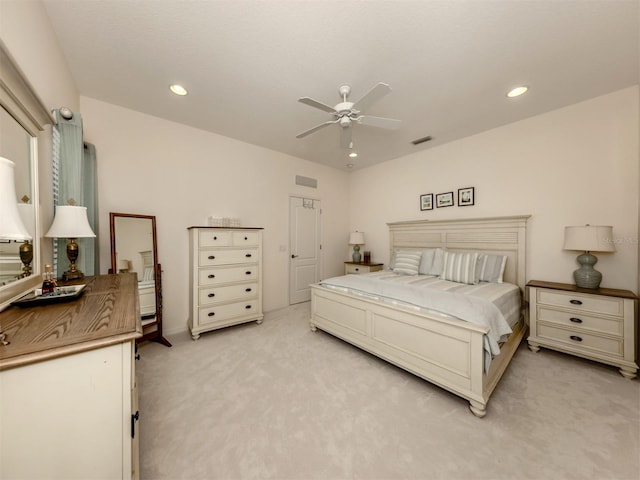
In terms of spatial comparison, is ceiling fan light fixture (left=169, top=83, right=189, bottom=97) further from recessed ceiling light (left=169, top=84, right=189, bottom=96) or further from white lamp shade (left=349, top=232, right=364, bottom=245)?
white lamp shade (left=349, top=232, right=364, bottom=245)

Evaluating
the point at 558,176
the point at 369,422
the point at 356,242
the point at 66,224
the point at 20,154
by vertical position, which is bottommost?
the point at 369,422

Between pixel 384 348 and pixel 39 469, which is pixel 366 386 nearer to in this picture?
pixel 384 348

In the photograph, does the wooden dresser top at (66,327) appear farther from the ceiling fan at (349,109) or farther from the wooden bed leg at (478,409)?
the wooden bed leg at (478,409)

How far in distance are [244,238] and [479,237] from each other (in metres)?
3.31

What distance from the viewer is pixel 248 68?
204 cm

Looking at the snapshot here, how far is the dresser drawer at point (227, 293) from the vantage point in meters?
2.97

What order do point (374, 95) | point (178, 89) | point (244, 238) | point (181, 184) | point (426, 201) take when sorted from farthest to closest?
point (426, 201)
point (244, 238)
point (181, 184)
point (178, 89)
point (374, 95)

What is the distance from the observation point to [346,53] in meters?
1.87

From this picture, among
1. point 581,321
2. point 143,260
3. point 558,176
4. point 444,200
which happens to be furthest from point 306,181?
point 581,321

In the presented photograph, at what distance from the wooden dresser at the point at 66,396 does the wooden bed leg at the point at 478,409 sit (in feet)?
6.74

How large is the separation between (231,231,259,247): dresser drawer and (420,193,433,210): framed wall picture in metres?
2.76

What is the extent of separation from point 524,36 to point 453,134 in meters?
1.68

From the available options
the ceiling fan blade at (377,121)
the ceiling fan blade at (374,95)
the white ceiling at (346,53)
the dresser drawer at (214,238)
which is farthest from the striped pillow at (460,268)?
the dresser drawer at (214,238)

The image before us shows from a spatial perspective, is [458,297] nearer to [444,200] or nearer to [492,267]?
[492,267]
